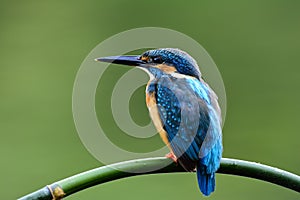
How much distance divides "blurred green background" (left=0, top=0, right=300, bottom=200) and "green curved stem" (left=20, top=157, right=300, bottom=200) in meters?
2.37

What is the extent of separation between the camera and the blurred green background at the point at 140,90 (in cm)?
383

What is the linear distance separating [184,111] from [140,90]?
252 cm

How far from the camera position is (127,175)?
1.16 metres

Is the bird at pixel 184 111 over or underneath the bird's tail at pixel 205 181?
over

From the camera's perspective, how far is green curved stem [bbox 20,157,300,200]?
1.12 meters

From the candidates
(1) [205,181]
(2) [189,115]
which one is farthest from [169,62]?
(1) [205,181]

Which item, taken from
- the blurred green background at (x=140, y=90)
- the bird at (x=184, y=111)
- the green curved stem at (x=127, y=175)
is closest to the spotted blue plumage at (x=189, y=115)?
the bird at (x=184, y=111)

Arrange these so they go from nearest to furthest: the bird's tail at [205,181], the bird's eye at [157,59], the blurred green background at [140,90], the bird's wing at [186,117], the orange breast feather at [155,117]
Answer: the bird's tail at [205,181]
the bird's wing at [186,117]
the orange breast feather at [155,117]
the bird's eye at [157,59]
the blurred green background at [140,90]

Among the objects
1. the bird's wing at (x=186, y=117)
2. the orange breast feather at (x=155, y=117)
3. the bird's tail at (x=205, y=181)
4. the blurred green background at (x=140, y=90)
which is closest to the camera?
the bird's tail at (x=205, y=181)

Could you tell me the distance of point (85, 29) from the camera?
193 inches

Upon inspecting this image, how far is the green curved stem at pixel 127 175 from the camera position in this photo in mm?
1123

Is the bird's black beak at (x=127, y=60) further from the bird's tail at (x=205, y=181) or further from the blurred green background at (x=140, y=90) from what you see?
the blurred green background at (x=140, y=90)

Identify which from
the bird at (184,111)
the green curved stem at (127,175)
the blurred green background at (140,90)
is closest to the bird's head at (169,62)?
the bird at (184,111)

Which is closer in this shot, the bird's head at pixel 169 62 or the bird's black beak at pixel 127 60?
the bird's black beak at pixel 127 60
